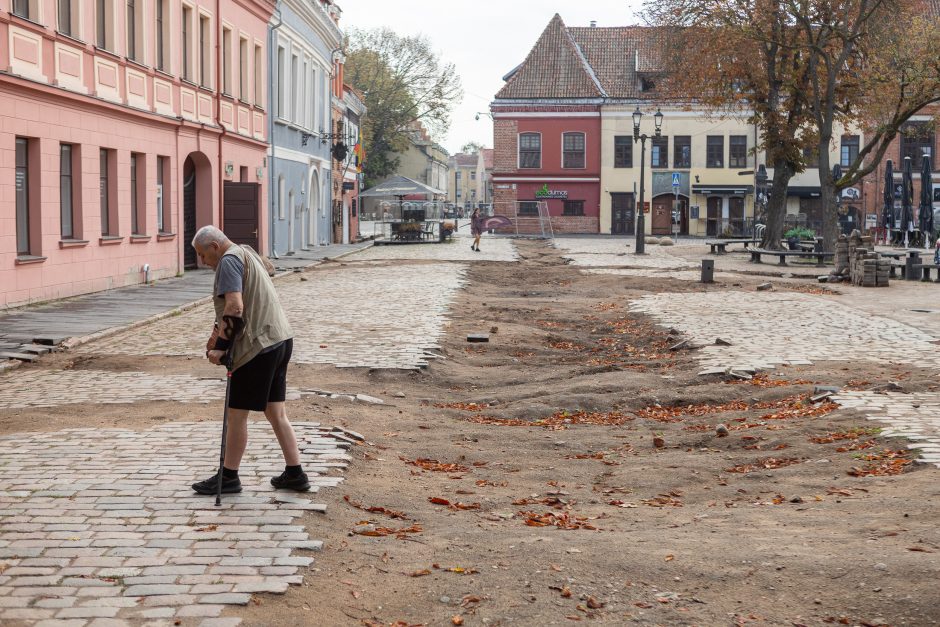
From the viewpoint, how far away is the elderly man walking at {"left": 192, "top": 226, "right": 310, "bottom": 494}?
6.73 m

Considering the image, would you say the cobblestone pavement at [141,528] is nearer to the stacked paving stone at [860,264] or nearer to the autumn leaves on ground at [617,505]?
the autumn leaves on ground at [617,505]

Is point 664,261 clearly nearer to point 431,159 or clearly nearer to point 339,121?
point 339,121

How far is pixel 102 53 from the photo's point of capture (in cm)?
2192

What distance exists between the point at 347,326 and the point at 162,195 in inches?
467

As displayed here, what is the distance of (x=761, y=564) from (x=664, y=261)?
3250cm

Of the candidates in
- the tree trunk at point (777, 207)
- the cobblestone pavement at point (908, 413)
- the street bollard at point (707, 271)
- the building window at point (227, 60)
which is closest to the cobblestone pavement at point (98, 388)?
the cobblestone pavement at point (908, 413)

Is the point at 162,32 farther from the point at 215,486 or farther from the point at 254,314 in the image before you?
the point at 215,486

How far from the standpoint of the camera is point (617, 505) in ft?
23.0

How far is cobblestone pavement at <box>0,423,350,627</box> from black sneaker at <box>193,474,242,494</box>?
0.16 feet

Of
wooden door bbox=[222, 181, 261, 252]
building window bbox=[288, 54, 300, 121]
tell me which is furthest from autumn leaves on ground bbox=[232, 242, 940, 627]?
building window bbox=[288, 54, 300, 121]

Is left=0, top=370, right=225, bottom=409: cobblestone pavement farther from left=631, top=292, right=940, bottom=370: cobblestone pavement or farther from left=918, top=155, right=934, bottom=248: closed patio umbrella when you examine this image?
left=918, top=155, right=934, bottom=248: closed patio umbrella

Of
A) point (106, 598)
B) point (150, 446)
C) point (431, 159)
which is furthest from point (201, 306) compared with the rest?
point (431, 159)

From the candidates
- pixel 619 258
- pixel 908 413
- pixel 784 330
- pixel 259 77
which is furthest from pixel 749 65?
pixel 908 413

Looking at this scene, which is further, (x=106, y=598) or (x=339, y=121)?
(x=339, y=121)
